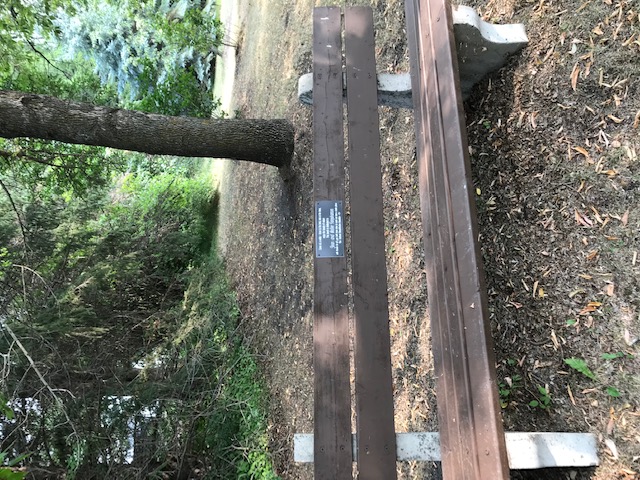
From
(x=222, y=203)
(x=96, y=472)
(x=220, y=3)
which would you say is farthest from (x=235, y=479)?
(x=220, y=3)

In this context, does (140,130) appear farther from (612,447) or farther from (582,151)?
(612,447)

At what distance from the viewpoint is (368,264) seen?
244 cm

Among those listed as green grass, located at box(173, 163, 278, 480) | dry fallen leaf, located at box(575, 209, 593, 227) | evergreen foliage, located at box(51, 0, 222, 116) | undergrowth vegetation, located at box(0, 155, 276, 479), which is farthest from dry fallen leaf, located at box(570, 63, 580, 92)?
evergreen foliage, located at box(51, 0, 222, 116)

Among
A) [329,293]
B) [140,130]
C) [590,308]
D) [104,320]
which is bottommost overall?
[590,308]

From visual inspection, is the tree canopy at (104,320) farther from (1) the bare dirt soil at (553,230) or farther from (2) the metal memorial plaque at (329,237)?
(2) the metal memorial plaque at (329,237)

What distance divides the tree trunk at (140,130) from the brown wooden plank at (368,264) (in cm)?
255

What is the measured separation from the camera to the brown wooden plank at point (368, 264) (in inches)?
84.4

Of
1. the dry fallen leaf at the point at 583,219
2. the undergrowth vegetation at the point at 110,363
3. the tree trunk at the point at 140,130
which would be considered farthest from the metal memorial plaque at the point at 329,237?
the undergrowth vegetation at the point at 110,363

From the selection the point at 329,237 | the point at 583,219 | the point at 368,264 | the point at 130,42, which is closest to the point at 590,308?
the point at 583,219

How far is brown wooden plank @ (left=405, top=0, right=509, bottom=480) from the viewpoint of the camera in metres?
1.74

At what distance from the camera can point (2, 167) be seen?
6715 millimetres

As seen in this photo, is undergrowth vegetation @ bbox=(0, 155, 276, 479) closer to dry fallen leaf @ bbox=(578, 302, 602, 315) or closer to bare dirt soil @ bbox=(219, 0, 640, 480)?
bare dirt soil @ bbox=(219, 0, 640, 480)

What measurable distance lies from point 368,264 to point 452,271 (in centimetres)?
52

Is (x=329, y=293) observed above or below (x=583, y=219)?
below
